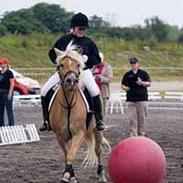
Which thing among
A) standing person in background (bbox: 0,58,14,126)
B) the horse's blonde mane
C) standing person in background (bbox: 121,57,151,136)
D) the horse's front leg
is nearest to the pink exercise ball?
the horse's front leg

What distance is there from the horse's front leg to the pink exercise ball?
100cm

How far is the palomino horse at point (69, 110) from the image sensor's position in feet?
33.1

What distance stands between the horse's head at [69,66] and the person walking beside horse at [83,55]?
1.38 ft

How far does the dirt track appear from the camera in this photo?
1124 centimetres

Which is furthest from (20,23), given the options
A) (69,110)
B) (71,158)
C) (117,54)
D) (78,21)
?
(71,158)

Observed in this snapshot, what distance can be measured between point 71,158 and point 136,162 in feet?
5.03

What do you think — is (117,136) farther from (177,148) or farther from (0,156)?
(0,156)

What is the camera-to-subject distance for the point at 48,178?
11055 mm

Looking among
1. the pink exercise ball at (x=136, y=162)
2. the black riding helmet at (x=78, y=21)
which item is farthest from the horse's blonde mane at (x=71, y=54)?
the pink exercise ball at (x=136, y=162)

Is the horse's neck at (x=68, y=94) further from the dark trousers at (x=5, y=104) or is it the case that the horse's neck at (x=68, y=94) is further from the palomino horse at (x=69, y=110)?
the dark trousers at (x=5, y=104)

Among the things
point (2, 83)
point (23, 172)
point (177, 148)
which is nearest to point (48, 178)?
point (23, 172)

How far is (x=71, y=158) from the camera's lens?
10.1m

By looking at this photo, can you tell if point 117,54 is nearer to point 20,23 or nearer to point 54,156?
point 20,23

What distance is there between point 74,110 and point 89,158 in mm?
1365
